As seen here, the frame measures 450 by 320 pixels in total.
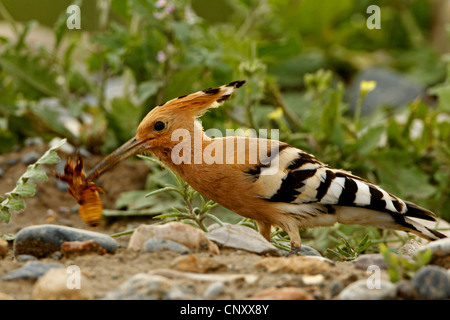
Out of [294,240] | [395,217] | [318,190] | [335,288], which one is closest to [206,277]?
[335,288]

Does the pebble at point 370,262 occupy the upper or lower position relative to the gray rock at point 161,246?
lower

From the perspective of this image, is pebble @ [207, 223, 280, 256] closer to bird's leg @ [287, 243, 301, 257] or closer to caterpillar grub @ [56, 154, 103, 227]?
bird's leg @ [287, 243, 301, 257]

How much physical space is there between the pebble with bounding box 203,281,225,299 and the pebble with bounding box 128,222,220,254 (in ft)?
A: 1.14

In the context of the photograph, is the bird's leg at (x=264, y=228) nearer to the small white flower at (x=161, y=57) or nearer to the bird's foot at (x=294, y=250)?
the bird's foot at (x=294, y=250)

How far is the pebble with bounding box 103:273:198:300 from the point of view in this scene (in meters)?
1.96

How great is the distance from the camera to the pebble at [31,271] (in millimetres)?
2135

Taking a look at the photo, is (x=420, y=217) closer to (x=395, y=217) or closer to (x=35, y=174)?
(x=395, y=217)

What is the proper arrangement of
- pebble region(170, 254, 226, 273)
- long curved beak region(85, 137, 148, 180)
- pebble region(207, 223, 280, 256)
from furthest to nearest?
long curved beak region(85, 137, 148, 180) < pebble region(207, 223, 280, 256) < pebble region(170, 254, 226, 273)

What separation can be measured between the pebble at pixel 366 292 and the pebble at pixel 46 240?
2.76 ft

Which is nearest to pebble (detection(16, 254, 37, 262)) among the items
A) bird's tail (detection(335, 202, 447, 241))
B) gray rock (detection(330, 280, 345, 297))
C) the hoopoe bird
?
the hoopoe bird

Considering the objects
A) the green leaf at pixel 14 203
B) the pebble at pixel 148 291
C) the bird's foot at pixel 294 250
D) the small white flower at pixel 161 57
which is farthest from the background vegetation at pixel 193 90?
the pebble at pixel 148 291

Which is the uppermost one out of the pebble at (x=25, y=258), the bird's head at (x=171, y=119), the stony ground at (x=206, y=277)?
the bird's head at (x=171, y=119)

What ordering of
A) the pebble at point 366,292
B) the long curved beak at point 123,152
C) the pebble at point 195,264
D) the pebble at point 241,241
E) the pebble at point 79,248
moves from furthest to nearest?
the long curved beak at point 123,152 < the pebble at point 241,241 < the pebble at point 79,248 < the pebble at point 195,264 < the pebble at point 366,292
